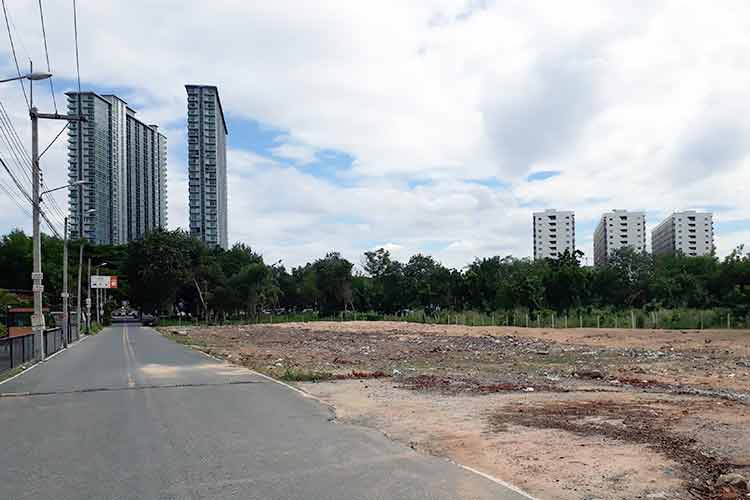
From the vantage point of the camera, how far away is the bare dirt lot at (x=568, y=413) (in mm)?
8523

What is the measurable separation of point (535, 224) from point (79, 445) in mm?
177297

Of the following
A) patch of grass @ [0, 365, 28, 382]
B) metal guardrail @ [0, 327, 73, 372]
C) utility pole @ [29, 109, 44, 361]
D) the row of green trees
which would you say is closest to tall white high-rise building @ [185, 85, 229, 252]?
the row of green trees

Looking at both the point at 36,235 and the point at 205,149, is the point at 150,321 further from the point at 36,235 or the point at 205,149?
the point at 36,235

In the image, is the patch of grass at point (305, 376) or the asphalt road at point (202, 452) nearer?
the asphalt road at point (202, 452)

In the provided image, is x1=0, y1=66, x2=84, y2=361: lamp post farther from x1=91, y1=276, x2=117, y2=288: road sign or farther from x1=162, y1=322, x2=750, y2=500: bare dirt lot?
x1=91, y1=276, x2=117, y2=288: road sign

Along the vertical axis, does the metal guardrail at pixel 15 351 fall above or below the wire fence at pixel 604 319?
above

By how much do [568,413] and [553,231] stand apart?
17330 cm

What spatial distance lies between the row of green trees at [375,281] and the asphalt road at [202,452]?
58754mm

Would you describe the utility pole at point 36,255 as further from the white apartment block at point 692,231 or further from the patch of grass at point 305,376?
the white apartment block at point 692,231

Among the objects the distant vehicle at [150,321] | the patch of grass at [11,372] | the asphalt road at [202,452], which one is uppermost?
the asphalt road at [202,452]

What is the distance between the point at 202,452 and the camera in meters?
9.92

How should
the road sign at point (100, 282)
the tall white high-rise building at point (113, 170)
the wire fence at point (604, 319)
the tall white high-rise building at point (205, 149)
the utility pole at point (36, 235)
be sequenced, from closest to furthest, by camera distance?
the utility pole at point (36, 235) → the tall white high-rise building at point (113, 170) → the wire fence at point (604, 319) → the road sign at point (100, 282) → the tall white high-rise building at point (205, 149)

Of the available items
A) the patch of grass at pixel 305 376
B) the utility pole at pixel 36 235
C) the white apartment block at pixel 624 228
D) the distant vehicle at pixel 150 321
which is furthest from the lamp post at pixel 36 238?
the white apartment block at pixel 624 228

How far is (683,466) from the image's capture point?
8875mm
